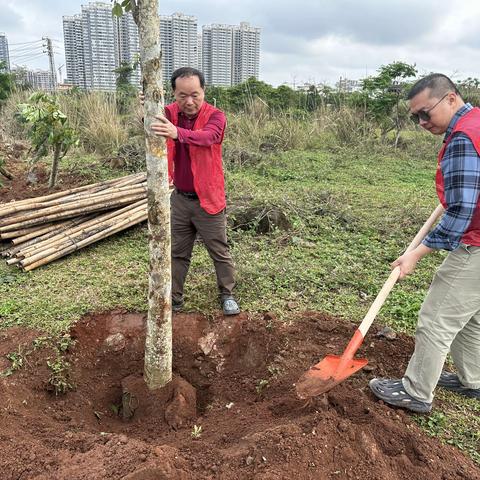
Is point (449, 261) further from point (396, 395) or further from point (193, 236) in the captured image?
point (193, 236)

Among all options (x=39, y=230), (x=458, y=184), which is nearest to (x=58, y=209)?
(x=39, y=230)

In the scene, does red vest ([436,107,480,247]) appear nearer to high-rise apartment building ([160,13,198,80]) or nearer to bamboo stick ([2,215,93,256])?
bamboo stick ([2,215,93,256])

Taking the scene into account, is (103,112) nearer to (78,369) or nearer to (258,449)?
(78,369)

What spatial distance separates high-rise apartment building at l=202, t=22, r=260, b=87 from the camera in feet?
70.3

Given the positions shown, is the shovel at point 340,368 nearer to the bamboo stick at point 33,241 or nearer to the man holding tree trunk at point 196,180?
the man holding tree trunk at point 196,180

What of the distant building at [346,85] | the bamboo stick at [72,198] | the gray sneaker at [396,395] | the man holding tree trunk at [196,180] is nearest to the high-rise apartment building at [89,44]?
the distant building at [346,85]

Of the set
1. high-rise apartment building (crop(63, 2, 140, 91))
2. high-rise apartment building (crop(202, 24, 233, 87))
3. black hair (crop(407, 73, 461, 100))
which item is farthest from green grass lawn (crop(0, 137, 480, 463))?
high-rise apartment building (crop(63, 2, 140, 91))

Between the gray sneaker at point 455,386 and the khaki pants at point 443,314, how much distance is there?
366mm

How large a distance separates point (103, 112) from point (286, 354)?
990 centimetres

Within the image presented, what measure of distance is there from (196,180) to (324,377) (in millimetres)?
1727

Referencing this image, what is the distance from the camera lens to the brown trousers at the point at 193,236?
371 cm

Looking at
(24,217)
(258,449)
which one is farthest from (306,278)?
(24,217)

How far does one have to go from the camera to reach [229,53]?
22.2 meters

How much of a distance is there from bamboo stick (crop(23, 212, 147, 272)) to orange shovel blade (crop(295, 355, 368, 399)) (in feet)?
10.8
